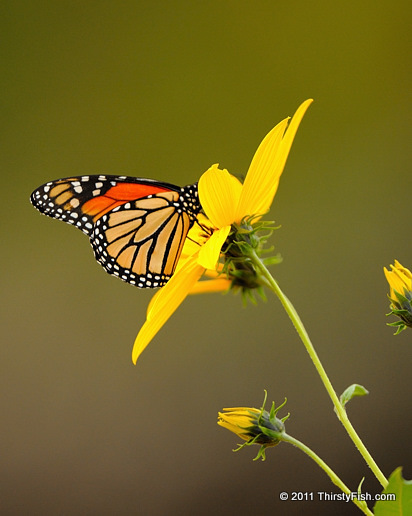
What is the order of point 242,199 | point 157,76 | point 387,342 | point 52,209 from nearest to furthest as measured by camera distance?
point 242,199, point 52,209, point 387,342, point 157,76

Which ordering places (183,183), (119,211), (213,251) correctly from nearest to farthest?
1. (213,251)
2. (119,211)
3. (183,183)

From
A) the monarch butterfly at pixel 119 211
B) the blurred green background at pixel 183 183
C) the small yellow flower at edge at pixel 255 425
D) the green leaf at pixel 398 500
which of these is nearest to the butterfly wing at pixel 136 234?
the monarch butterfly at pixel 119 211

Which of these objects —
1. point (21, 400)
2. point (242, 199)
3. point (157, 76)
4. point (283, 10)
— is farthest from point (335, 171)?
point (242, 199)

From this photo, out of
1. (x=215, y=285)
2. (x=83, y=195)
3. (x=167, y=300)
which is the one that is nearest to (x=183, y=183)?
(x=83, y=195)

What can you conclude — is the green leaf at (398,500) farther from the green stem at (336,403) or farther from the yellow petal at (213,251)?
the yellow petal at (213,251)

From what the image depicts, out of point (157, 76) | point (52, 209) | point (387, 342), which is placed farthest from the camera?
point (157, 76)

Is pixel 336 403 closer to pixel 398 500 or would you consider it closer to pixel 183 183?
pixel 398 500

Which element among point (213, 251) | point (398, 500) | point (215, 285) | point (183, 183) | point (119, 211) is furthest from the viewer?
point (183, 183)

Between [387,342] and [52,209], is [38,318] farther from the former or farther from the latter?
[52,209]
